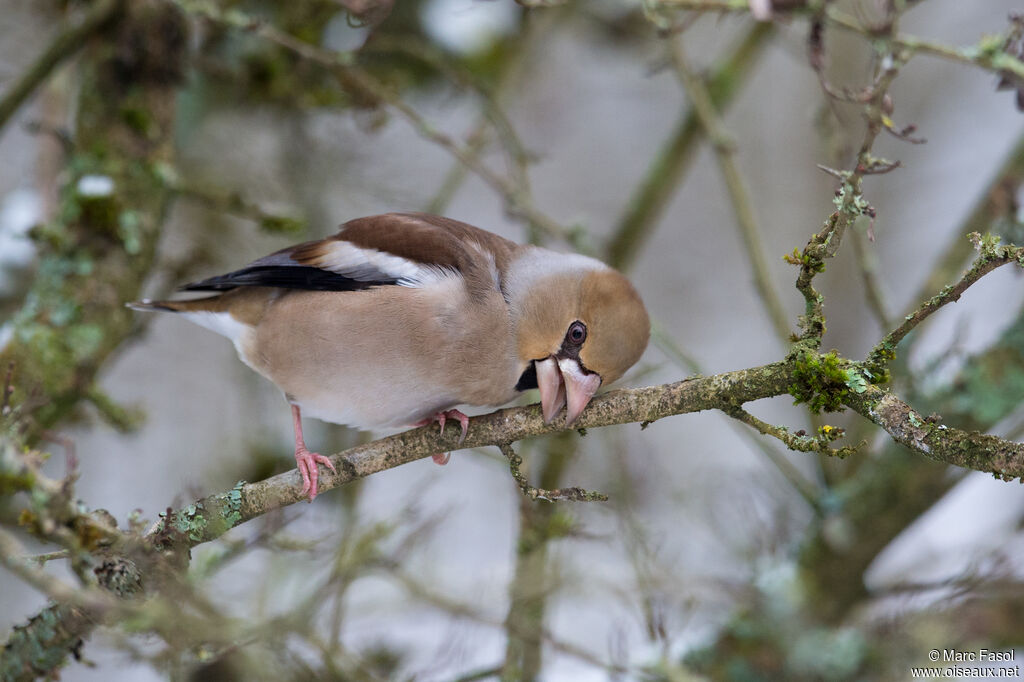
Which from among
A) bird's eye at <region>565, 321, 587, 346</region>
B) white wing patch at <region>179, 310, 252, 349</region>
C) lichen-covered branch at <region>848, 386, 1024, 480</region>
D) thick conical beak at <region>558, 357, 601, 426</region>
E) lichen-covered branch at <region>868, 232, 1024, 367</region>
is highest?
white wing patch at <region>179, 310, 252, 349</region>

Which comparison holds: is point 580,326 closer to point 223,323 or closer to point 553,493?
point 553,493

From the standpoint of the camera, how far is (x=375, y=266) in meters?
3.20

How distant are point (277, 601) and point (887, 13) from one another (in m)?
2.40

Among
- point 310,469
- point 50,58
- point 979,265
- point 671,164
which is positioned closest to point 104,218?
point 50,58

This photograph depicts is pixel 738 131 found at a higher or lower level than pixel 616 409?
higher

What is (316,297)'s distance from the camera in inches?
125

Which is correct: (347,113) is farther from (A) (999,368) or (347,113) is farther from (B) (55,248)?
(A) (999,368)

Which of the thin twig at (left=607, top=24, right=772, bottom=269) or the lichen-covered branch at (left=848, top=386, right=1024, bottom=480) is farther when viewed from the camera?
the thin twig at (left=607, top=24, right=772, bottom=269)

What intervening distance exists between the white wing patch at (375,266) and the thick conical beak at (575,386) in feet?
1.77

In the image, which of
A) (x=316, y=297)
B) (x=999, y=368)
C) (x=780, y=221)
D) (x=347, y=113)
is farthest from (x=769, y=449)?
(x=780, y=221)

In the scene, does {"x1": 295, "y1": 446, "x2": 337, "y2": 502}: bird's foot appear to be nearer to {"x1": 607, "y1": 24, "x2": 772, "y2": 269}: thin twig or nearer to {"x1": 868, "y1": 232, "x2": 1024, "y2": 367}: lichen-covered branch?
{"x1": 868, "y1": 232, "x2": 1024, "y2": 367}: lichen-covered branch

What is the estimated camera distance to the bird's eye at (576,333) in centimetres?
302

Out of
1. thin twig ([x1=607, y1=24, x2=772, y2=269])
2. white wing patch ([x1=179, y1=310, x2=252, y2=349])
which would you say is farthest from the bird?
thin twig ([x1=607, y1=24, x2=772, y2=269])

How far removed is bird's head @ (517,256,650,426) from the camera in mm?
2949
